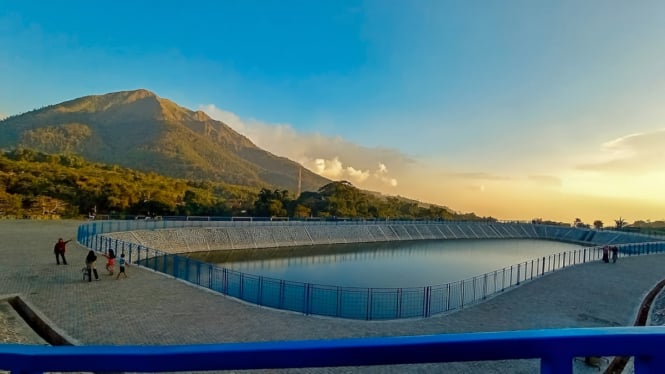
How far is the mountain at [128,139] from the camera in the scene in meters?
123

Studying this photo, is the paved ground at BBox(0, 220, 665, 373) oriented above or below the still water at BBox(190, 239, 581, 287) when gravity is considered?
above

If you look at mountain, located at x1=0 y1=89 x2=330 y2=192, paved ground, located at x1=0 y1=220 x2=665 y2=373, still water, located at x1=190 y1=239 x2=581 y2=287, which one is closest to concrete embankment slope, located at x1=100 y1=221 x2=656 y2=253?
still water, located at x1=190 y1=239 x2=581 y2=287

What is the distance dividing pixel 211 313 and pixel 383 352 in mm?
12015

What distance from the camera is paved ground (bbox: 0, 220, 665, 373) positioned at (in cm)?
974

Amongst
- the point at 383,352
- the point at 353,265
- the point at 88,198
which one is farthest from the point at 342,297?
the point at 88,198

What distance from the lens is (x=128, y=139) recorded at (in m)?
144

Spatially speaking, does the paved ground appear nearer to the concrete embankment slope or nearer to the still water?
the concrete embankment slope

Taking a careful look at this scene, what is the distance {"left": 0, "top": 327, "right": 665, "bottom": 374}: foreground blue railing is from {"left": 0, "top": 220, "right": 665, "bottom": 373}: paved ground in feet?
22.7

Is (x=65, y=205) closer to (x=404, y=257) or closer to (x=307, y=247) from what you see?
(x=307, y=247)

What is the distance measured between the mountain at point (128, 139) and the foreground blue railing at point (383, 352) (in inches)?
5085

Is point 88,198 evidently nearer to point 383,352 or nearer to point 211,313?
point 211,313

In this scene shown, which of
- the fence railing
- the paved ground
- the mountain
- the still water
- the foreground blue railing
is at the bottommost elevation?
the still water

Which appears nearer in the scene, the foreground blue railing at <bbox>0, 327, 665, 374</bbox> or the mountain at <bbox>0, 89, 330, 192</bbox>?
the foreground blue railing at <bbox>0, 327, 665, 374</bbox>

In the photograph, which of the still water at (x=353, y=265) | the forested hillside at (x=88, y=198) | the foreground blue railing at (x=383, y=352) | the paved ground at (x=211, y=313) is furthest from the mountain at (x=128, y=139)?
the foreground blue railing at (x=383, y=352)
